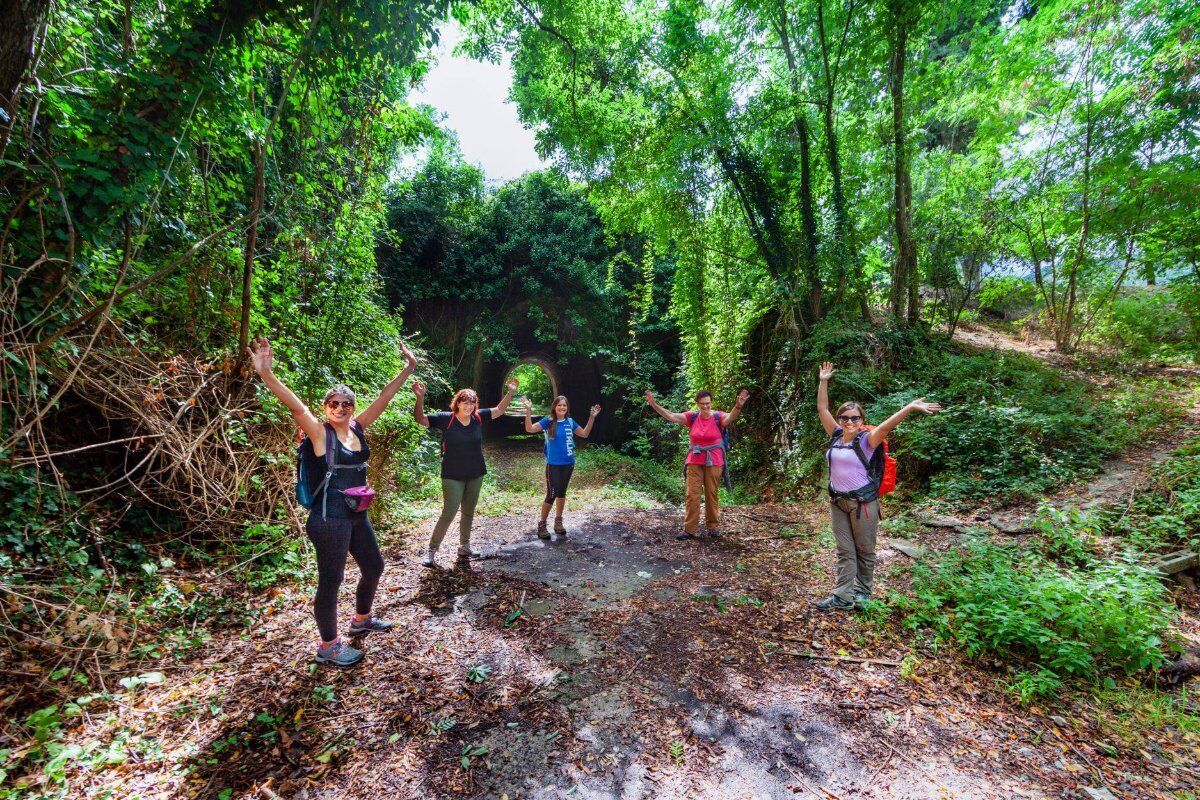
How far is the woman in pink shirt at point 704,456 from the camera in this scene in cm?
557

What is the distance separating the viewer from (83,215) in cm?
300

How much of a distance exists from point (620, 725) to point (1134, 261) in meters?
12.0

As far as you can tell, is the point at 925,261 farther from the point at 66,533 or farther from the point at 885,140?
the point at 66,533

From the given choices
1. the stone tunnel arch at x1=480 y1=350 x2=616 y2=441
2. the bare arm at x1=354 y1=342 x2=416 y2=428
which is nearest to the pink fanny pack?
the bare arm at x1=354 y1=342 x2=416 y2=428

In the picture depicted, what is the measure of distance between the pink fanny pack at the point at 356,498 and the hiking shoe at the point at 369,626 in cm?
108

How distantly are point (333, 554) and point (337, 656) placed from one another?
2.57 ft

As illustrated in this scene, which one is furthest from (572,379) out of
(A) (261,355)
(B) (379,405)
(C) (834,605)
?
(A) (261,355)

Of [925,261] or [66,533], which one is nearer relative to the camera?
[66,533]

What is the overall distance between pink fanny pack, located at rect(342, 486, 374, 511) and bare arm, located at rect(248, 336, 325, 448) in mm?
294

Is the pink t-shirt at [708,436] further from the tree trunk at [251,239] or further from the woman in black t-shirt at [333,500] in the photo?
the tree trunk at [251,239]

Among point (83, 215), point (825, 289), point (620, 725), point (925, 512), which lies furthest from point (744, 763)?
point (825, 289)

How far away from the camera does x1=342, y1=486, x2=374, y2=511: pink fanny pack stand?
287 cm

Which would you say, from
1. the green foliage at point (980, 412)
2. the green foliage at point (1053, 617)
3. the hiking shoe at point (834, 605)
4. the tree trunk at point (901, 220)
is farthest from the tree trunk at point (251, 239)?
the tree trunk at point (901, 220)

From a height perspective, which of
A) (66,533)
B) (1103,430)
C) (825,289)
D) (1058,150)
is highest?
(1058,150)
